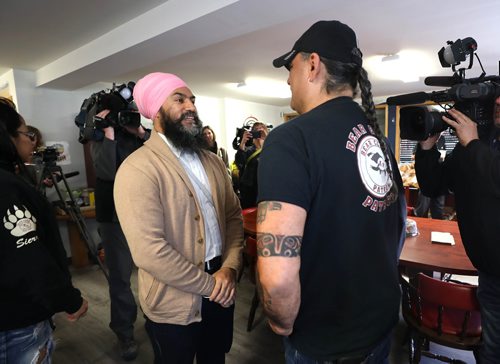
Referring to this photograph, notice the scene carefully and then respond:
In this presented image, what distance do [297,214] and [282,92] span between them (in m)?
5.34

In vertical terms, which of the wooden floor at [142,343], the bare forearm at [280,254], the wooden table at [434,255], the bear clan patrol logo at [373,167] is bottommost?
the wooden floor at [142,343]

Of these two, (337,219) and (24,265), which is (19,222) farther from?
(337,219)

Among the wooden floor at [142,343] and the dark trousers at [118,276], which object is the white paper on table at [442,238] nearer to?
the wooden floor at [142,343]

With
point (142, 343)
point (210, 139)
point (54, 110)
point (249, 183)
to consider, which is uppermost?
point (54, 110)

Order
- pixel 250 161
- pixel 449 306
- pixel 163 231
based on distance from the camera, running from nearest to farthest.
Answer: pixel 163 231, pixel 449 306, pixel 250 161

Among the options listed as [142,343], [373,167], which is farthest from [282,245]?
[142,343]

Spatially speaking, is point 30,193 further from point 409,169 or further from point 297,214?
point 409,169

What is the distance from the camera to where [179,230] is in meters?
1.07

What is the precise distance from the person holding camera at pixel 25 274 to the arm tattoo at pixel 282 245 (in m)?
0.71

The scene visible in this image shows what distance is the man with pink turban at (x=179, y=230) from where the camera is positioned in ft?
3.28

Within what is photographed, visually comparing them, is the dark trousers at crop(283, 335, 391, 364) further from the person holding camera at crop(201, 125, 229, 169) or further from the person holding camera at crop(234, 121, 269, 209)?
the person holding camera at crop(234, 121, 269, 209)

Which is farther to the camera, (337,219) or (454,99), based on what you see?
(454,99)

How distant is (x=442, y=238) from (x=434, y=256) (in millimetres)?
348

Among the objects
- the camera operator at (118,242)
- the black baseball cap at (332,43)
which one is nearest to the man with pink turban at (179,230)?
the black baseball cap at (332,43)
